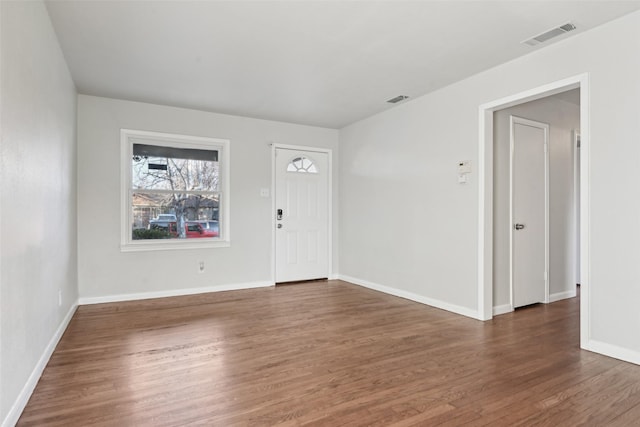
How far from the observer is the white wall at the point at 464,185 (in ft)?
8.55

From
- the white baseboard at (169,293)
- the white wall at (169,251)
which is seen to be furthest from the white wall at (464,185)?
the white baseboard at (169,293)

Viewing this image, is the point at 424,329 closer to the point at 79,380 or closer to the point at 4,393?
the point at 79,380

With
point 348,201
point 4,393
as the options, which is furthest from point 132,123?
point 4,393

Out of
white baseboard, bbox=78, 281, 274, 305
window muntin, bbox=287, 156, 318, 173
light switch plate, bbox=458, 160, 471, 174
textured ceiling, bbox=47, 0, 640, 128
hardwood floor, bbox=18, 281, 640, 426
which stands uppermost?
textured ceiling, bbox=47, 0, 640, 128

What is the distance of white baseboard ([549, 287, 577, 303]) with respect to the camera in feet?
14.5

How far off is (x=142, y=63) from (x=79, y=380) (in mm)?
2684

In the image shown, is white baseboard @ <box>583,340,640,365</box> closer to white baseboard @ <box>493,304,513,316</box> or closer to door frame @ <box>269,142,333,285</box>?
white baseboard @ <box>493,304,513,316</box>

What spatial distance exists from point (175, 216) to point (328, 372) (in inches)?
130

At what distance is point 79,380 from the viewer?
232cm

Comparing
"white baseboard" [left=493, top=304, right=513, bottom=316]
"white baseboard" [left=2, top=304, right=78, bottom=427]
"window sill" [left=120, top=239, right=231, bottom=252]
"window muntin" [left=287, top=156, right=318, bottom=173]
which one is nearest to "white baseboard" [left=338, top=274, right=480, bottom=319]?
"white baseboard" [left=493, top=304, right=513, bottom=316]

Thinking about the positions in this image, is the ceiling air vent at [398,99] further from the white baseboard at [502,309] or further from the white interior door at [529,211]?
the white baseboard at [502,309]

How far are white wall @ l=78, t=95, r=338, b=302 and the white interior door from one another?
292 centimetres

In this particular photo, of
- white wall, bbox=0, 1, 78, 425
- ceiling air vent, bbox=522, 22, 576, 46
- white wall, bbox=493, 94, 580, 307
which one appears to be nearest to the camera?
white wall, bbox=0, 1, 78, 425

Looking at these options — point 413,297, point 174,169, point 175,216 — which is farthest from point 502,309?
point 174,169
